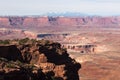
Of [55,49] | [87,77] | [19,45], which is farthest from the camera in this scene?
[87,77]

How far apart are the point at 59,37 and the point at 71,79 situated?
16762 centimetres

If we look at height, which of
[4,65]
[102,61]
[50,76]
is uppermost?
[4,65]

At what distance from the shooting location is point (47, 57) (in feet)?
98.5

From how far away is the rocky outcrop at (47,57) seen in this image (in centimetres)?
2686

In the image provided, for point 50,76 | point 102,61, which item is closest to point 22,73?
point 50,76

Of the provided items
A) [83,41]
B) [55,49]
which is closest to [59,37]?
[83,41]

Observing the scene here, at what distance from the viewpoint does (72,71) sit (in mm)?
29781

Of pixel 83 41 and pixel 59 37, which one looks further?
pixel 59 37

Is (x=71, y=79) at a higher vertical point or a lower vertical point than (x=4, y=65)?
lower

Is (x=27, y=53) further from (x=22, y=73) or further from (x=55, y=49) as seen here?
(x=22, y=73)

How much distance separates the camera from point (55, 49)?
31.7m

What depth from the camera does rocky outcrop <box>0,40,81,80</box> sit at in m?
26.9

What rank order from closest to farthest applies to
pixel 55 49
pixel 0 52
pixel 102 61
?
pixel 0 52 < pixel 55 49 < pixel 102 61

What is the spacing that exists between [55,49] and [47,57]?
6.13 feet
